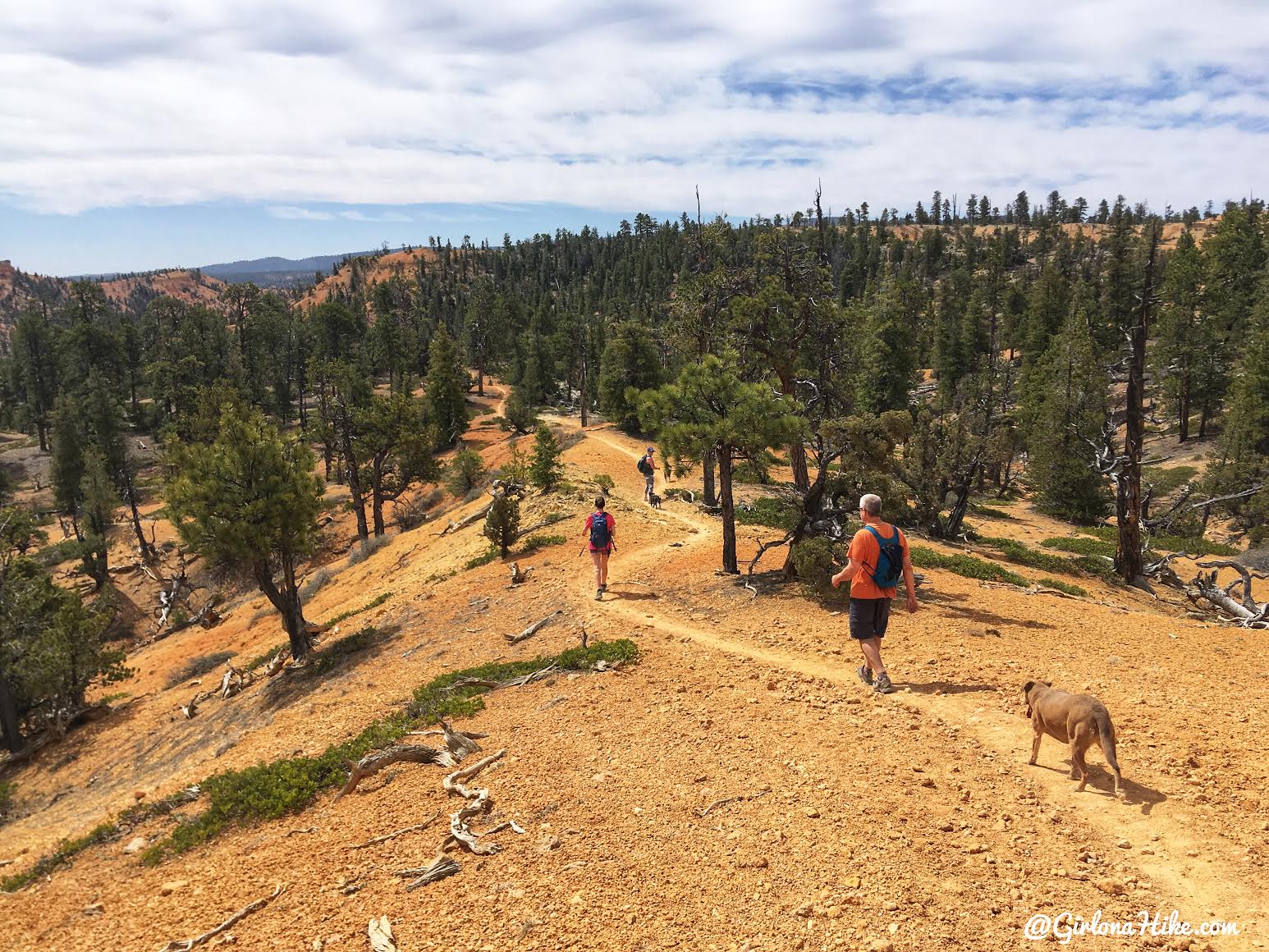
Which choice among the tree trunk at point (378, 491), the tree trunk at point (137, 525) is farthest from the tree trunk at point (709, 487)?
the tree trunk at point (137, 525)

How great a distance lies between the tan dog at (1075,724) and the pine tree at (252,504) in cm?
1721

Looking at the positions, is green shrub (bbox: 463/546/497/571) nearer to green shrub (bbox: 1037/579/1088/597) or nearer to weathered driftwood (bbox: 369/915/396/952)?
weathered driftwood (bbox: 369/915/396/952)

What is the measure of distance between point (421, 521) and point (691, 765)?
34867 millimetres

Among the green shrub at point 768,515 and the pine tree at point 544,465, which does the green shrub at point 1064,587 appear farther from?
the pine tree at point 544,465

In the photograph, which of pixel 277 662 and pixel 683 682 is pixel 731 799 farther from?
pixel 277 662

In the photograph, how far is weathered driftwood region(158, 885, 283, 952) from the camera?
22.5ft

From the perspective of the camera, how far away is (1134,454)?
20156 mm

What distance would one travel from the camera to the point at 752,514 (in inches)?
1001

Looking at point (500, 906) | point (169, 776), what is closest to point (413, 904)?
point (500, 906)

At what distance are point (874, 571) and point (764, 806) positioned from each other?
3.58 meters

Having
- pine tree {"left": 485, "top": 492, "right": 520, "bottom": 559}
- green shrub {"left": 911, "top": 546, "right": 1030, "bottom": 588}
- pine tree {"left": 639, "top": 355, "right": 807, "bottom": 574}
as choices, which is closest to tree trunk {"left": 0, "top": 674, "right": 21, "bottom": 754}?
pine tree {"left": 485, "top": 492, "right": 520, "bottom": 559}

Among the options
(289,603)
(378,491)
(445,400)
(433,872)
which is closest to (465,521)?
(378,491)

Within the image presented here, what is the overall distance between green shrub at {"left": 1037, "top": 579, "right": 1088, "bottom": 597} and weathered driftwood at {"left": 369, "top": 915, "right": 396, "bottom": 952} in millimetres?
17509

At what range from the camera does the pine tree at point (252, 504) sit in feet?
57.5
